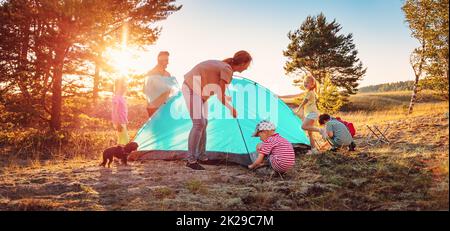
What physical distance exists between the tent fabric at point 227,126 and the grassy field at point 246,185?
1.08ft

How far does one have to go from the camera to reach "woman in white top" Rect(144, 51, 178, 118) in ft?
24.6

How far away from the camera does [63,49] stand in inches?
378

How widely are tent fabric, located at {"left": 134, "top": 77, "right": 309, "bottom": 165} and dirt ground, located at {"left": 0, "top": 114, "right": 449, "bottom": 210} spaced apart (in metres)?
0.33

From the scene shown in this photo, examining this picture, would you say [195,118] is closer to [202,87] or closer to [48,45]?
[202,87]

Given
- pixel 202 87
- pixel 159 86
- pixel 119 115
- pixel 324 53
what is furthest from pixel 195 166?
pixel 324 53

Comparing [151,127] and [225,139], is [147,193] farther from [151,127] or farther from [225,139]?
[151,127]

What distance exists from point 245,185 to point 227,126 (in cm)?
194

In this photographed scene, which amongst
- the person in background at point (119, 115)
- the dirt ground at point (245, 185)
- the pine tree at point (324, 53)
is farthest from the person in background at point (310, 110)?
the pine tree at point (324, 53)

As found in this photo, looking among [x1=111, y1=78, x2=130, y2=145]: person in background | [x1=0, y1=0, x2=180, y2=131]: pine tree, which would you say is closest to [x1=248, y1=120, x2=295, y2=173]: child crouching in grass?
[x1=111, y1=78, x2=130, y2=145]: person in background

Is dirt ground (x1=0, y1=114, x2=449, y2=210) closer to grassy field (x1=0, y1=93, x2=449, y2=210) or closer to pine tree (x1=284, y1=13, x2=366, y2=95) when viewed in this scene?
grassy field (x1=0, y1=93, x2=449, y2=210)

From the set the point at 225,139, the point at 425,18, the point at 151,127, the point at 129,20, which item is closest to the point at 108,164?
the point at 151,127

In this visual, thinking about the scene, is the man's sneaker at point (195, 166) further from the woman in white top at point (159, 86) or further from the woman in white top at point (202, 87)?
the woman in white top at point (159, 86)

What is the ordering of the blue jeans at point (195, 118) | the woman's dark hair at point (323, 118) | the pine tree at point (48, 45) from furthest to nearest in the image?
1. the pine tree at point (48, 45)
2. the woman's dark hair at point (323, 118)
3. the blue jeans at point (195, 118)

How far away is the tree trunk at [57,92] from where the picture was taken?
9586 millimetres
